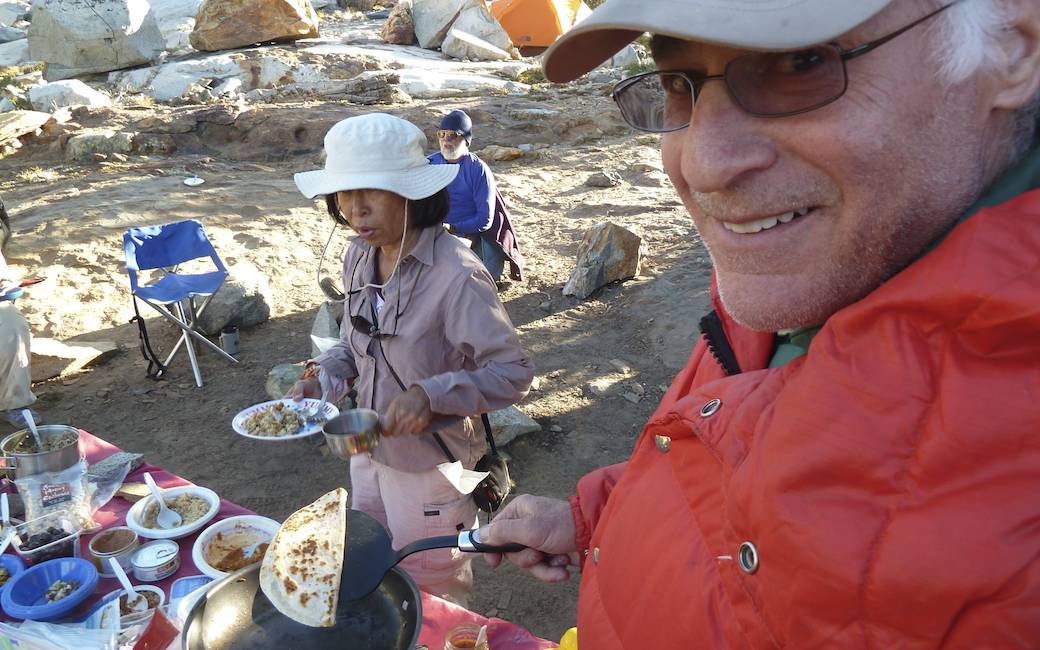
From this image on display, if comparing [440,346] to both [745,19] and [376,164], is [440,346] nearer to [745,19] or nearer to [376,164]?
[376,164]

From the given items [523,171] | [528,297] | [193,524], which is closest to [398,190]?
[193,524]

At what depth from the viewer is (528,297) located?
25.1ft

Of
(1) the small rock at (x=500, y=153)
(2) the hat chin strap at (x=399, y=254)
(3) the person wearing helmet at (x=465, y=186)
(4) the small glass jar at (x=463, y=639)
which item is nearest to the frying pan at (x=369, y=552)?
(4) the small glass jar at (x=463, y=639)

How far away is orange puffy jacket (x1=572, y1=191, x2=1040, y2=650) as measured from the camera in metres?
0.79

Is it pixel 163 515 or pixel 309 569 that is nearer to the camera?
pixel 309 569

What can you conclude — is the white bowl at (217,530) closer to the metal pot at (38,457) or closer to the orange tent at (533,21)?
the metal pot at (38,457)

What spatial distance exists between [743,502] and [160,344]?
6.78 m

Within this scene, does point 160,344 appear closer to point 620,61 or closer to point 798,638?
point 798,638

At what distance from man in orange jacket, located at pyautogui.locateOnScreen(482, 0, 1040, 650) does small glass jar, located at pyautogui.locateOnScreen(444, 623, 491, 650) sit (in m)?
0.75

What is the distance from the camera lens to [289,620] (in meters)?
1.85

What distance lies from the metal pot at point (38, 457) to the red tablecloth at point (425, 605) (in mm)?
254

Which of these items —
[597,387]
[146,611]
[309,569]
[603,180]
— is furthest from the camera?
[603,180]

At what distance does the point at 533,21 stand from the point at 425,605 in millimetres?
19865

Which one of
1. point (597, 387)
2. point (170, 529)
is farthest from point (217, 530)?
point (597, 387)
